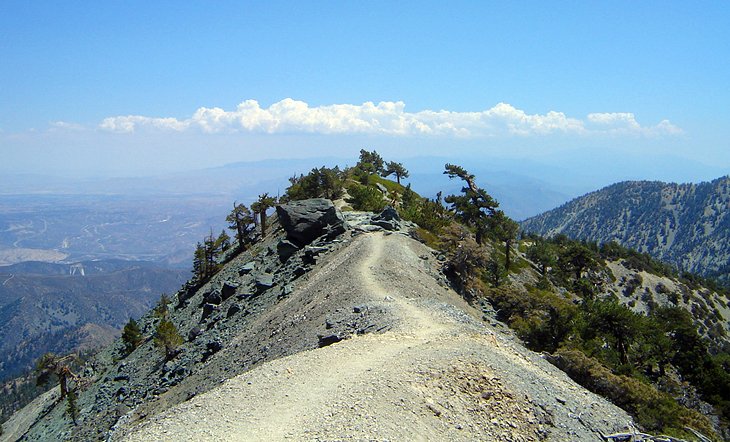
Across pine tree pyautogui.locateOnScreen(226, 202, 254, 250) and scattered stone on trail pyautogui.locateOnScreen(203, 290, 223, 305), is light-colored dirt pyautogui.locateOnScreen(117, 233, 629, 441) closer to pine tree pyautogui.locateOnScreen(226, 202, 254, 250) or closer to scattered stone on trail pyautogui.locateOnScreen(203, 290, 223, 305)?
scattered stone on trail pyautogui.locateOnScreen(203, 290, 223, 305)

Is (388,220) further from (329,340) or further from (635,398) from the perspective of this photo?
(635,398)

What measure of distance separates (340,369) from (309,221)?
3272cm

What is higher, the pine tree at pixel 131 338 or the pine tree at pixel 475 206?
the pine tree at pixel 475 206

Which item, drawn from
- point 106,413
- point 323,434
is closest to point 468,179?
point 106,413

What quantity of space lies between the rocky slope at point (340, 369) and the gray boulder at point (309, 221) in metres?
0.23

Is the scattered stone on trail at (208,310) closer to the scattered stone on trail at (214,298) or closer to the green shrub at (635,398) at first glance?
the scattered stone on trail at (214,298)

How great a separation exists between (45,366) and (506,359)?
174 ft

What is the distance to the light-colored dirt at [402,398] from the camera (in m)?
14.8

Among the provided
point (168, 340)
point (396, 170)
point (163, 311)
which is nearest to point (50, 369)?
point (163, 311)

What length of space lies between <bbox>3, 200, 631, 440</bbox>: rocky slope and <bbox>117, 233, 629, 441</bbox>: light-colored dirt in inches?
2.3

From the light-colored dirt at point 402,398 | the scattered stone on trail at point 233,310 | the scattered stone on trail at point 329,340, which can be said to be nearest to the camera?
the light-colored dirt at point 402,398

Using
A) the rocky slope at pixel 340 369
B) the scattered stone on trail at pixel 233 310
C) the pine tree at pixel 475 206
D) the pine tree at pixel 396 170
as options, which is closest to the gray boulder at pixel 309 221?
the rocky slope at pixel 340 369

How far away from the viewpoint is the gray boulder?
50.5m

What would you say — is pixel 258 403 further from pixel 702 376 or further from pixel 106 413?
pixel 702 376
